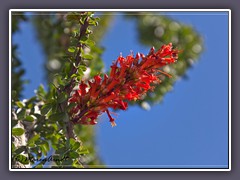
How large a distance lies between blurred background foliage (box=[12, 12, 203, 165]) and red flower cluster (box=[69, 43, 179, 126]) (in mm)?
665

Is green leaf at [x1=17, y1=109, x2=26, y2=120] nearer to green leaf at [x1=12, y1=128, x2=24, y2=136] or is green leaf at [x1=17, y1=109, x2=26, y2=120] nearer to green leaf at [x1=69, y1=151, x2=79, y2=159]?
green leaf at [x1=12, y1=128, x2=24, y2=136]

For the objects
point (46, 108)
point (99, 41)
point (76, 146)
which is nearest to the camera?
point (76, 146)

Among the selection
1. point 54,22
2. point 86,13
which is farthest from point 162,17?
point 86,13

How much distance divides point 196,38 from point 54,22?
1.39 meters

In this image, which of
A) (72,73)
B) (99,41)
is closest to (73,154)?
(72,73)

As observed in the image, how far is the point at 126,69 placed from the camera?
2340 millimetres

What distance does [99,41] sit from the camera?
461 centimetres

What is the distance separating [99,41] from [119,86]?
233 cm

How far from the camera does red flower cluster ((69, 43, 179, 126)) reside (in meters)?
2.34

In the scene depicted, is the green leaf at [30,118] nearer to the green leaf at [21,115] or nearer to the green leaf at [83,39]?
the green leaf at [21,115]

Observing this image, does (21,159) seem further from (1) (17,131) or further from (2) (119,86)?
(2) (119,86)

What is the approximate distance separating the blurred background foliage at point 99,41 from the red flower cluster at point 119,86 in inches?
26.2

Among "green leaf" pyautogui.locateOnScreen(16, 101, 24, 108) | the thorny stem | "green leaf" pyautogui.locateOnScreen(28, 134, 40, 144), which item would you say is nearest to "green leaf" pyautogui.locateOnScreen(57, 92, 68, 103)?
the thorny stem
